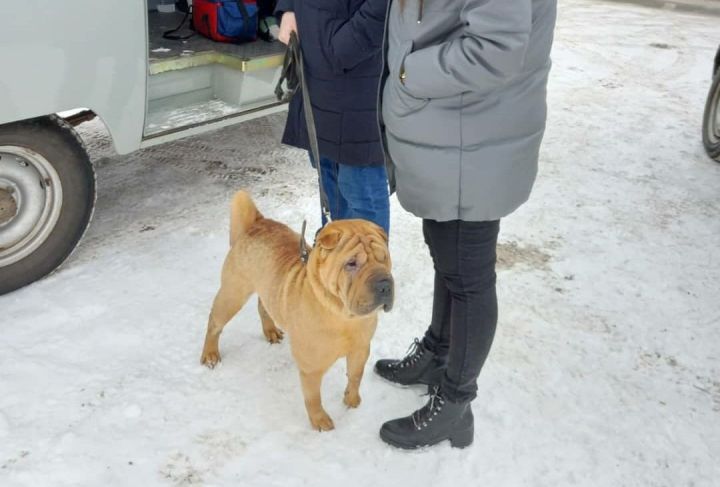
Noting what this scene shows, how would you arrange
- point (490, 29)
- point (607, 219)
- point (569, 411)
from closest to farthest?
1. point (490, 29)
2. point (569, 411)
3. point (607, 219)

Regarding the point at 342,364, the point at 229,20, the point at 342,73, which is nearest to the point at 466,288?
the point at 342,364

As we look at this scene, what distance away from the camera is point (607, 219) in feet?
12.8

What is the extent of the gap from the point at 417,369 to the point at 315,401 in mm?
428

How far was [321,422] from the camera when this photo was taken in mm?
2219

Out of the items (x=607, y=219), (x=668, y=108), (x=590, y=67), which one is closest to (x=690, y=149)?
(x=668, y=108)

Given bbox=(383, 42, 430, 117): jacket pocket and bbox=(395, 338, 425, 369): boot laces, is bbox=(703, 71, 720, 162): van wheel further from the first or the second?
bbox=(383, 42, 430, 117): jacket pocket

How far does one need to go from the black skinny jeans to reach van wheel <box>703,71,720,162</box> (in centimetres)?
371

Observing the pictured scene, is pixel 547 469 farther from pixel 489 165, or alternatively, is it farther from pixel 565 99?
pixel 565 99

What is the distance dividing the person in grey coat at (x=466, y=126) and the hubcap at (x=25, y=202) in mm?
1682

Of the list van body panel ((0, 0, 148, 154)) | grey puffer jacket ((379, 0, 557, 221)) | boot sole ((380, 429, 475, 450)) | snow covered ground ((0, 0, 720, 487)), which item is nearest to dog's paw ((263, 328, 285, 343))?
snow covered ground ((0, 0, 720, 487))

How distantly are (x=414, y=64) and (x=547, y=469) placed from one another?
4.43 feet

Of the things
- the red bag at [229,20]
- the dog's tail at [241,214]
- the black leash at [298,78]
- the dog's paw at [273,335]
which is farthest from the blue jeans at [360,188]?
the red bag at [229,20]

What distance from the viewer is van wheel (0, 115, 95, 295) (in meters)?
2.79

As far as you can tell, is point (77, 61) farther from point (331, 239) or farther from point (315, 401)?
point (315, 401)
